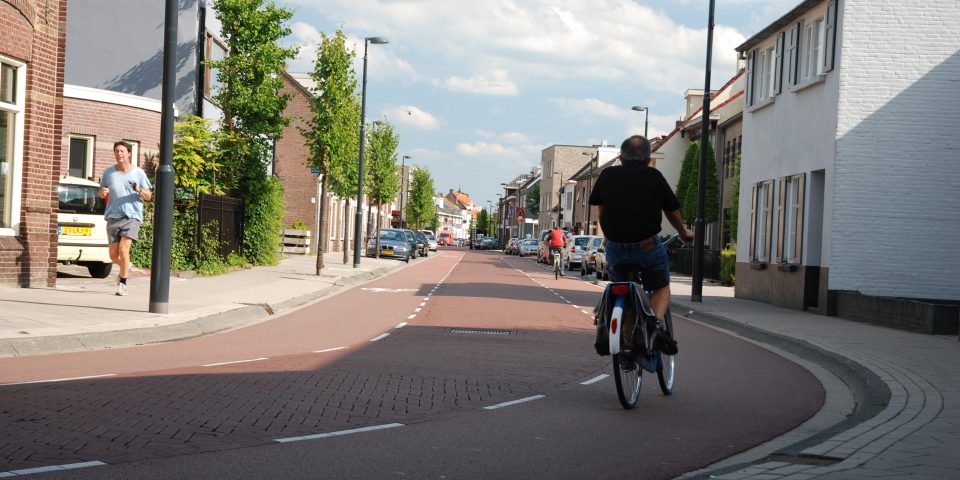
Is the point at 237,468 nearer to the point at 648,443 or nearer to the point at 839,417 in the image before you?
the point at 648,443

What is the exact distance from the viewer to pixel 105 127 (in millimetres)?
26312

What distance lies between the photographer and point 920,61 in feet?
67.6

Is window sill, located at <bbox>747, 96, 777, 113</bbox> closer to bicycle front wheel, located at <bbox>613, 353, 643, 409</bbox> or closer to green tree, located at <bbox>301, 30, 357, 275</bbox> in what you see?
green tree, located at <bbox>301, 30, 357, 275</bbox>

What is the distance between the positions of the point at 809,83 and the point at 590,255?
2032 cm

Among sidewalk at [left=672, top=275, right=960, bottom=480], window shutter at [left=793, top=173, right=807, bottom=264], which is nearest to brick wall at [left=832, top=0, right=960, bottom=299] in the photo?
window shutter at [left=793, top=173, right=807, bottom=264]

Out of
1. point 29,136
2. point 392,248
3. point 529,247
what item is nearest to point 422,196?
point 529,247

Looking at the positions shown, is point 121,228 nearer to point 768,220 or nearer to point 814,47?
point 814,47

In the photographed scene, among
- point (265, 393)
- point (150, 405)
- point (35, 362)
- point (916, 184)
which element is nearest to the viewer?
point (150, 405)

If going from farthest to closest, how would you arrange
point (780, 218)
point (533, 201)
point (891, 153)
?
point (533, 201), point (780, 218), point (891, 153)

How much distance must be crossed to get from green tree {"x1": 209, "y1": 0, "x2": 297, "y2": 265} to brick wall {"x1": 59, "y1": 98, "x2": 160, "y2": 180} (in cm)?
249

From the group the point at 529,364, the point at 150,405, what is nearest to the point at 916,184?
the point at 529,364

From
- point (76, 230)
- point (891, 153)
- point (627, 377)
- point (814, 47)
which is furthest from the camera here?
point (814, 47)

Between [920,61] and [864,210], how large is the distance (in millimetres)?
3219

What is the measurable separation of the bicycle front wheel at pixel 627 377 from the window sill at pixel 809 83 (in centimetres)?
1510
